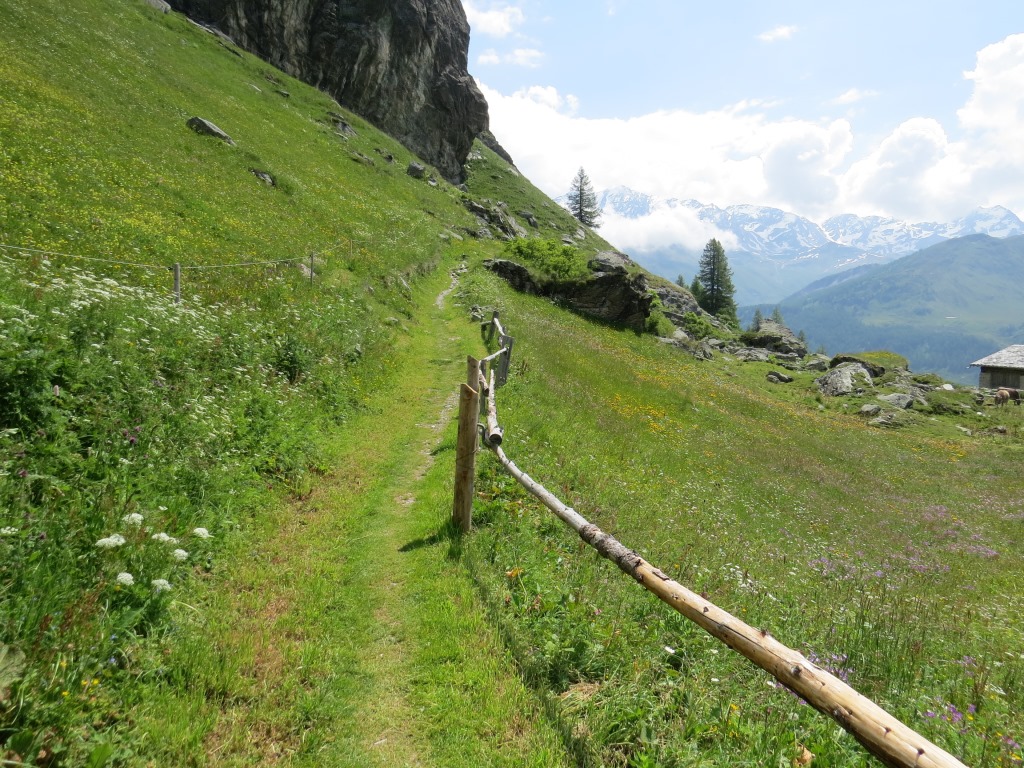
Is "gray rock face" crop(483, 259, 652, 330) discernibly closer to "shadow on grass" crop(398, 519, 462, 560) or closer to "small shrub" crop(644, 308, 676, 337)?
"small shrub" crop(644, 308, 676, 337)

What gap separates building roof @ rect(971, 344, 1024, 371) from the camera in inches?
2367

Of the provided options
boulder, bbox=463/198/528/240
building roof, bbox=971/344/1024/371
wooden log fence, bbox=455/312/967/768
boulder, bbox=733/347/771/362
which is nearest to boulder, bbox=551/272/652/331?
boulder, bbox=733/347/771/362

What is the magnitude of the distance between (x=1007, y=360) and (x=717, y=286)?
45111mm

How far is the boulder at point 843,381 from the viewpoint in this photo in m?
46.8

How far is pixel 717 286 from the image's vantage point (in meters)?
97.8

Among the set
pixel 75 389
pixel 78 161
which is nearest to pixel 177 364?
pixel 75 389

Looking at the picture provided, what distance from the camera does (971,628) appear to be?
831 cm

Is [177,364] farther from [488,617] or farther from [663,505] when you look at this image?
[663,505]

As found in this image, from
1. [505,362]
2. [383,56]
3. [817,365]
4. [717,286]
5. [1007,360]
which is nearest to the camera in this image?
[505,362]

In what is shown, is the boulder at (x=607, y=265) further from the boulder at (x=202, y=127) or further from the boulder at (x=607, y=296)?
the boulder at (x=202, y=127)

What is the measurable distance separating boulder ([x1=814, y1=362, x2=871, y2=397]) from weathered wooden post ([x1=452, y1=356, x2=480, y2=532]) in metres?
49.0

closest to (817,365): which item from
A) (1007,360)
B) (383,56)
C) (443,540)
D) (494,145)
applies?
(1007,360)

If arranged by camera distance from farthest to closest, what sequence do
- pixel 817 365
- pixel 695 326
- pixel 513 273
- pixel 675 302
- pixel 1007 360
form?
pixel 675 302 → pixel 695 326 → pixel 1007 360 → pixel 817 365 → pixel 513 273

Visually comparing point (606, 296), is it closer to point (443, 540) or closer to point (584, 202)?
point (443, 540)
